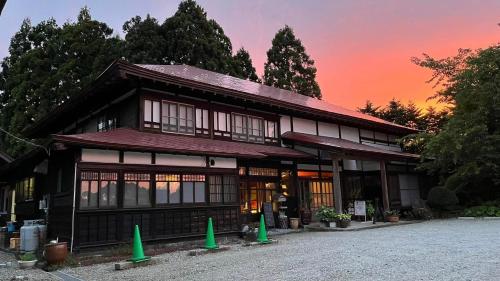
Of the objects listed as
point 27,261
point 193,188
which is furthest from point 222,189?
point 27,261

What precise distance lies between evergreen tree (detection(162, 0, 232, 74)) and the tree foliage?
18.4 metres

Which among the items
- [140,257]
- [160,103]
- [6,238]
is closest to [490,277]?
[140,257]

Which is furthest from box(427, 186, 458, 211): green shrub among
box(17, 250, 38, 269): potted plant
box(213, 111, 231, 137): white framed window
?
box(17, 250, 38, 269): potted plant

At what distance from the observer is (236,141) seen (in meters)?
16.5

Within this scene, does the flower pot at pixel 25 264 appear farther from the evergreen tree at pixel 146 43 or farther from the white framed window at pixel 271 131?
the evergreen tree at pixel 146 43

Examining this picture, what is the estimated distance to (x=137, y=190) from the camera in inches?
467

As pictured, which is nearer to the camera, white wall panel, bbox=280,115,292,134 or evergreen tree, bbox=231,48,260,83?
white wall panel, bbox=280,115,292,134

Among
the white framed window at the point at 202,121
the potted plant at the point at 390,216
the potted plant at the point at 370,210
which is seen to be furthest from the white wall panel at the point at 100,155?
the potted plant at the point at 390,216

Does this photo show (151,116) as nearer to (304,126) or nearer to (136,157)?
(136,157)

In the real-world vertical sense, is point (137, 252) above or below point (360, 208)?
below

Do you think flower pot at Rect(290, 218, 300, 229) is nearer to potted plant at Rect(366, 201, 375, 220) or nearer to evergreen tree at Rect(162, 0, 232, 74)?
potted plant at Rect(366, 201, 375, 220)

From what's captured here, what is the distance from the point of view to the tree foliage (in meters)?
20.4

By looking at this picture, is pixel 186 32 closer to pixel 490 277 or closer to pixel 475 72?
pixel 475 72

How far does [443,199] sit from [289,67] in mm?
23162
